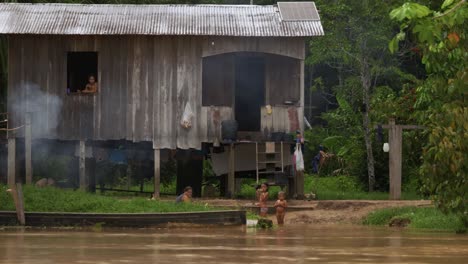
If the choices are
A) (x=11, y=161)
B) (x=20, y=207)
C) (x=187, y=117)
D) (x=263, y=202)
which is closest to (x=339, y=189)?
(x=187, y=117)

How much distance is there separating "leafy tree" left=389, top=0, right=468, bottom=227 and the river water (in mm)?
1218

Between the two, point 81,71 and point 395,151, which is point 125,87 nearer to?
point 81,71

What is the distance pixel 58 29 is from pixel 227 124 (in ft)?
16.2

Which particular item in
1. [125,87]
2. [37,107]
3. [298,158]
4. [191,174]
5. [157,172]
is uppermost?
[125,87]

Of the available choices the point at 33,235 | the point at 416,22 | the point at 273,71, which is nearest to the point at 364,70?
the point at 273,71

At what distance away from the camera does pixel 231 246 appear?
17.7 metres

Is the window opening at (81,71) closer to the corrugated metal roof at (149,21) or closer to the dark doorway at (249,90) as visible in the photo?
the corrugated metal roof at (149,21)

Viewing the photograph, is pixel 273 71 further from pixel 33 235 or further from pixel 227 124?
pixel 33 235

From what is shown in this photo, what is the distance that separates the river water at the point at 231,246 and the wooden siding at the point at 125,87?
5.82 meters

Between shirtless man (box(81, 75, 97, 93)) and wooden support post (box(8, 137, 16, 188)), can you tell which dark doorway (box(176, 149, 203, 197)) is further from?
wooden support post (box(8, 137, 16, 188))

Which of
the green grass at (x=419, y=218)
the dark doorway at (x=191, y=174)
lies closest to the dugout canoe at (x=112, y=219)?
the green grass at (x=419, y=218)

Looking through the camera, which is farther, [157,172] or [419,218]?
[157,172]

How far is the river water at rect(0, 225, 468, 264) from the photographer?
15445mm

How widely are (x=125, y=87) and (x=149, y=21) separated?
6.00ft
